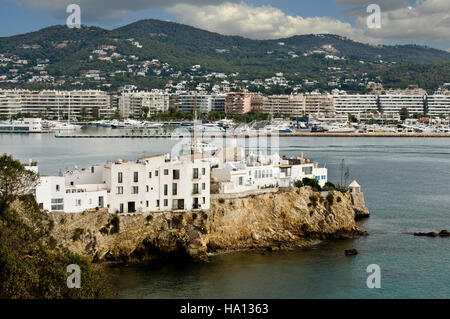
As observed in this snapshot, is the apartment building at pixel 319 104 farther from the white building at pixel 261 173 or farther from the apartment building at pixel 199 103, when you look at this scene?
the white building at pixel 261 173

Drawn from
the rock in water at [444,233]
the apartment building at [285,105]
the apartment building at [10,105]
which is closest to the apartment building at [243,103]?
the apartment building at [285,105]

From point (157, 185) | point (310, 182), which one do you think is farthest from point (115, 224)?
point (310, 182)

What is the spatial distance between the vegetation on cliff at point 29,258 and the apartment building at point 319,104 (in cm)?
9946

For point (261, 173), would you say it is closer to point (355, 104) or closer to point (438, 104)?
point (355, 104)

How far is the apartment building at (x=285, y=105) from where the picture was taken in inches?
4341

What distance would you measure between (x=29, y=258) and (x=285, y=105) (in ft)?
334

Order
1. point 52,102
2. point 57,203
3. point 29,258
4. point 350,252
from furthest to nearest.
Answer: point 52,102 < point 350,252 < point 57,203 < point 29,258

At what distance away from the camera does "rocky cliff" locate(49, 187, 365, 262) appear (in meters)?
14.8

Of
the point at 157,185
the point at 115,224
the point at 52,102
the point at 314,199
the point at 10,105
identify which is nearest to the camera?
the point at 115,224

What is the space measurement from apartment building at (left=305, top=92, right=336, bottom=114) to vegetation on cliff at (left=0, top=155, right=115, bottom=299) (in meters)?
99.5

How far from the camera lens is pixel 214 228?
16531 millimetres

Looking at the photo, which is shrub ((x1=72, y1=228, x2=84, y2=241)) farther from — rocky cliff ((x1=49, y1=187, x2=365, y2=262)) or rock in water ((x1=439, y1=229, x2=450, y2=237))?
rock in water ((x1=439, y1=229, x2=450, y2=237))

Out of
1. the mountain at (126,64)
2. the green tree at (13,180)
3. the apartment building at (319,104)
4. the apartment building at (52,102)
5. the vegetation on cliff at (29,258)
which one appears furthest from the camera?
the mountain at (126,64)

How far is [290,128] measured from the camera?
92312 millimetres
